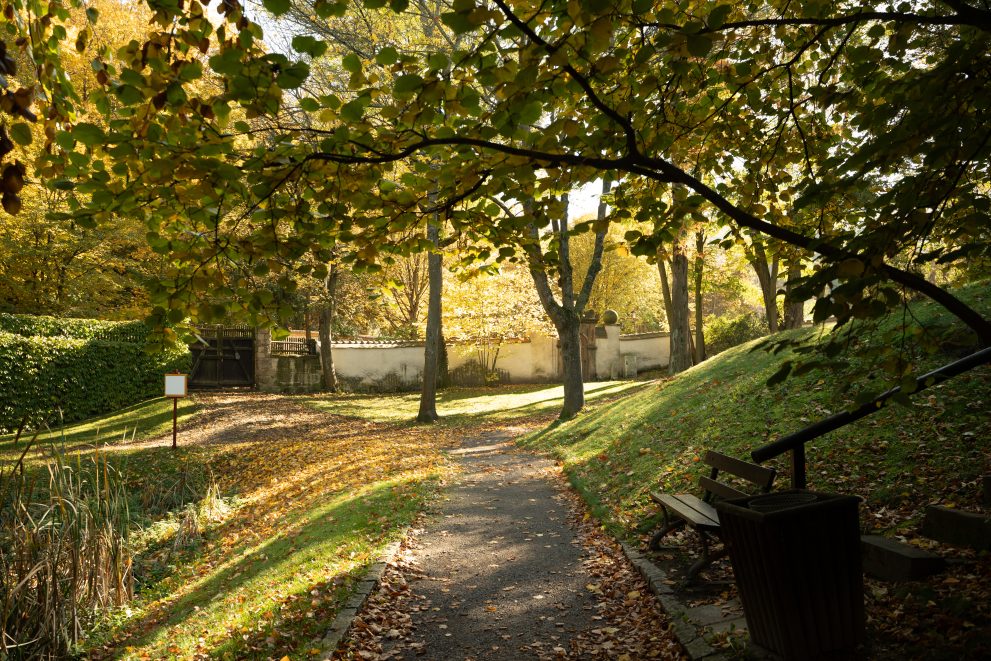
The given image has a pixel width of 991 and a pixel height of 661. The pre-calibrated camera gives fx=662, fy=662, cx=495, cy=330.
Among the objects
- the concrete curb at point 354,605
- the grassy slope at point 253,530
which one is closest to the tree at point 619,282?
the grassy slope at point 253,530

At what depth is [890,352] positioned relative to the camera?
3.23 metres

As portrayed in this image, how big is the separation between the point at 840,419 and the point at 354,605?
12.5 ft

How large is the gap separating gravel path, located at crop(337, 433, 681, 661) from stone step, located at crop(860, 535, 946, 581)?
1.44 meters

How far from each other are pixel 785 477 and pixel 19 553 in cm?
702

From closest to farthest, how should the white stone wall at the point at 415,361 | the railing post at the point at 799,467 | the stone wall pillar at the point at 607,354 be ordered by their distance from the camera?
1. the railing post at the point at 799,467
2. the white stone wall at the point at 415,361
3. the stone wall pillar at the point at 607,354

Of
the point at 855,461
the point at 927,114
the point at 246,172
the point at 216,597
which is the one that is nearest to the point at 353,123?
the point at 246,172

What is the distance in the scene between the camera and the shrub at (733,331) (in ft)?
86.6

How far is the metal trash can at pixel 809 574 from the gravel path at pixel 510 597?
3.12 ft

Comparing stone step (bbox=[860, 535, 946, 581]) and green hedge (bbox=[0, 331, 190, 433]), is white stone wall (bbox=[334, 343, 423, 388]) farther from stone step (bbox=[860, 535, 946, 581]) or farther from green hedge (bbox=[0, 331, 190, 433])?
stone step (bbox=[860, 535, 946, 581])

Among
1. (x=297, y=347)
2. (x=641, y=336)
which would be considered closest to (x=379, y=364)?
(x=297, y=347)

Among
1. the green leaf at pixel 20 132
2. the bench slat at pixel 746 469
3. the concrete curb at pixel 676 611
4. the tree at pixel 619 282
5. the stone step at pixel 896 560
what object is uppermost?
the tree at pixel 619 282

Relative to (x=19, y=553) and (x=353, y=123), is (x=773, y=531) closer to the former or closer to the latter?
(x=353, y=123)

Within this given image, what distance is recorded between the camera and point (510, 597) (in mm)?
5480

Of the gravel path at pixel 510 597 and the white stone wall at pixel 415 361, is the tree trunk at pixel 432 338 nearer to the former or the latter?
the white stone wall at pixel 415 361
